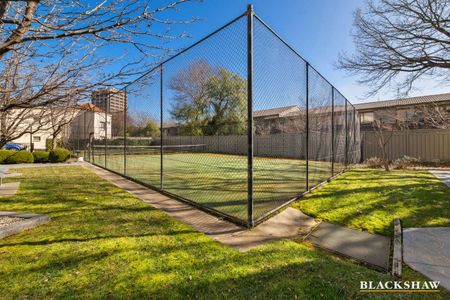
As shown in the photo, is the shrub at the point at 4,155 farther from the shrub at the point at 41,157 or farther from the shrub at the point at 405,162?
the shrub at the point at 405,162

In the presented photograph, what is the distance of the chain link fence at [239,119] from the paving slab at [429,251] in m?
1.60

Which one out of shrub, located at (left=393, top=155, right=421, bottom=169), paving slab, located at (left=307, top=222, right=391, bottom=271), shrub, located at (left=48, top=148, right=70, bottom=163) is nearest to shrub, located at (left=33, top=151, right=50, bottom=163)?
shrub, located at (left=48, top=148, right=70, bottom=163)

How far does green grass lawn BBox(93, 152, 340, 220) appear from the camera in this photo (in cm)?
382

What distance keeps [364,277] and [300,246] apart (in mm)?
672

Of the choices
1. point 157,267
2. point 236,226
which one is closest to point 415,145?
point 236,226

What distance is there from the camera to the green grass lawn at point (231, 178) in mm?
3818

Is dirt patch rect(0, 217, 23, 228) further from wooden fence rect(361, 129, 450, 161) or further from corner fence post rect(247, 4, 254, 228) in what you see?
wooden fence rect(361, 129, 450, 161)

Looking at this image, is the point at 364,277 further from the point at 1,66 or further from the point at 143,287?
the point at 1,66

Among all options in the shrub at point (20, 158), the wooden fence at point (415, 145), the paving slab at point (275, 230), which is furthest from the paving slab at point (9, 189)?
the wooden fence at point (415, 145)

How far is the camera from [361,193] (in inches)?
191

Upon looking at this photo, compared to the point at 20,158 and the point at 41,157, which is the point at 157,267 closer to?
the point at 20,158

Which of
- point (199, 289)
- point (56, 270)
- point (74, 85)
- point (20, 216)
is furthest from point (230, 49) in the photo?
point (20, 216)

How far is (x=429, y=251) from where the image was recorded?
237 cm

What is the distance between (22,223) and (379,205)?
17.2ft
